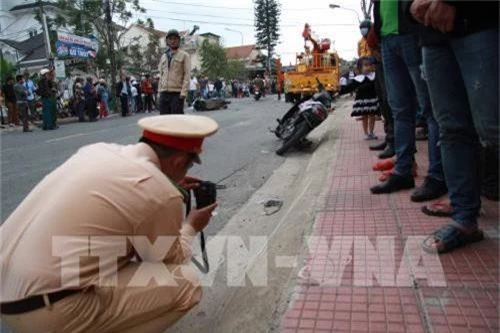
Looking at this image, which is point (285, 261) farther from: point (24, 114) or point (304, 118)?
point (24, 114)

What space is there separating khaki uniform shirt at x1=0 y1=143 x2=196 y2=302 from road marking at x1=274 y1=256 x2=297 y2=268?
1042 mm

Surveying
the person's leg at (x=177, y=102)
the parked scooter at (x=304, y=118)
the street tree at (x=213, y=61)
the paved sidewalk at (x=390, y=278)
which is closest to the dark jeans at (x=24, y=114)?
the person's leg at (x=177, y=102)

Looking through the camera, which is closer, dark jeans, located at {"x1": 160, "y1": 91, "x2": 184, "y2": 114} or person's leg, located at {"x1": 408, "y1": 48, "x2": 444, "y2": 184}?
person's leg, located at {"x1": 408, "y1": 48, "x2": 444, "y2": 184}

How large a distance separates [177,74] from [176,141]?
5223mm

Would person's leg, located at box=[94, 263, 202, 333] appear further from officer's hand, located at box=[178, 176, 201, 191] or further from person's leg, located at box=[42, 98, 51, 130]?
person's leg, located at box=[42, 98, 51, 130]

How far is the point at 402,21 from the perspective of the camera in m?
3.25

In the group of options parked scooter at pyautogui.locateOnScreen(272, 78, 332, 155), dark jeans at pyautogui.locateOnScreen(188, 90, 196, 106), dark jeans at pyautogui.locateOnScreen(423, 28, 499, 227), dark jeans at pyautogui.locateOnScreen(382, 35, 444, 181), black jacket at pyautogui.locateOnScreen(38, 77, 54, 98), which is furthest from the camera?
dark jeans at pyautogui.locateOnScreen(188, 90, 196, 106)

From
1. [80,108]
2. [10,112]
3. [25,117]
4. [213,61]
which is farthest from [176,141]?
[213,61]

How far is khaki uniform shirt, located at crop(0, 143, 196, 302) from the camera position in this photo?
1764 millimetres

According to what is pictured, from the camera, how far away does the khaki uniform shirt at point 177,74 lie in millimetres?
6902

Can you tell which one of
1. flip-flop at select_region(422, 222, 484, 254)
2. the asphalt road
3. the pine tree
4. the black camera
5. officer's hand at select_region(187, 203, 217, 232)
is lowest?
the asphalt road

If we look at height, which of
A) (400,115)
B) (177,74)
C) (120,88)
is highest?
(177,74)

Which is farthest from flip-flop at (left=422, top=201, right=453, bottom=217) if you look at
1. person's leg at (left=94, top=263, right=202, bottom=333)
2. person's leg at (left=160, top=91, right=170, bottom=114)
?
person's leg at (left=160, top=91, right=170, bottom=114)

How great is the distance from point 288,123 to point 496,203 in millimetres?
4743
